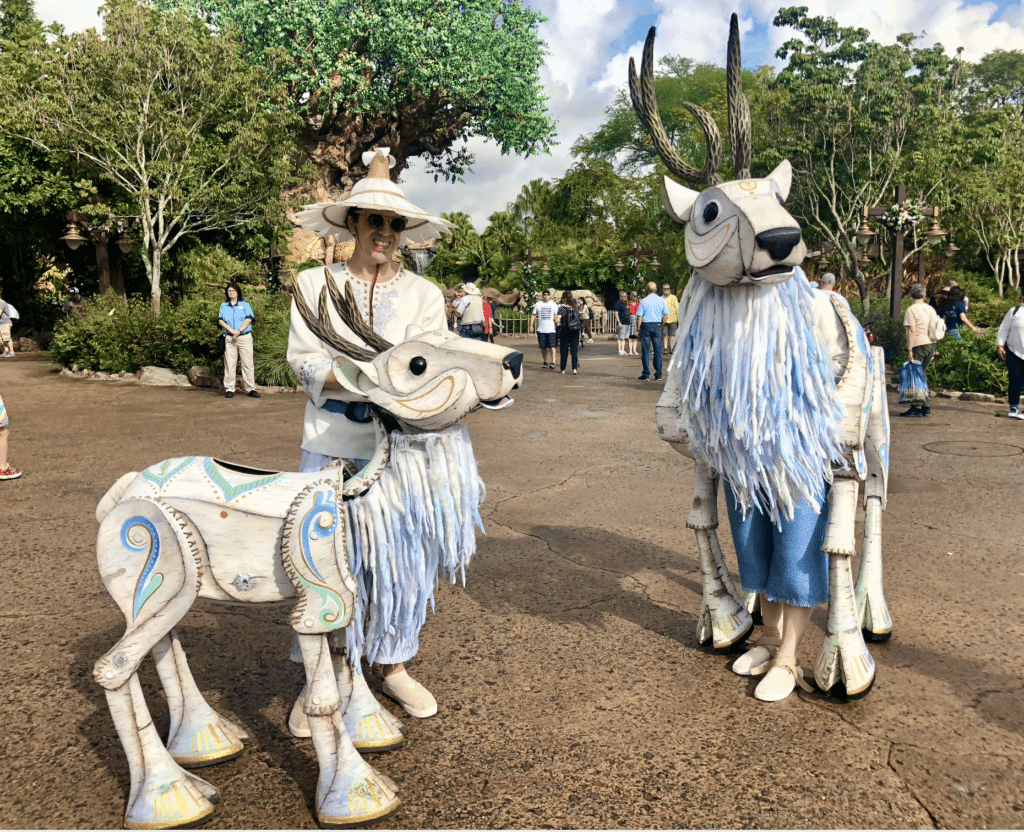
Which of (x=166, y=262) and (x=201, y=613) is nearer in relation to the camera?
(x=201, y=613)

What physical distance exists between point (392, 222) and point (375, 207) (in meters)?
0.16

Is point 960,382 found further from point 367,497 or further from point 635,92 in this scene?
point 367,497

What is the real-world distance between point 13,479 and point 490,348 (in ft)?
19.8

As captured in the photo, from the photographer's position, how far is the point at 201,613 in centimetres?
396

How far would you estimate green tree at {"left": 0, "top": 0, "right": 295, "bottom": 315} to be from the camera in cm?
1596

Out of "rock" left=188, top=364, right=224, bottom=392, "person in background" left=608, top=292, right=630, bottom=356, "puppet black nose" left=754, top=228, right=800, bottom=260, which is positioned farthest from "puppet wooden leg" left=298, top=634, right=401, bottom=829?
"person in background" left=608, top=292, right=630, bottom=356

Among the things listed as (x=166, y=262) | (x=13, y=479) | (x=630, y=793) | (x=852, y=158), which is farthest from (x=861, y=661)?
(x=852, y=158)

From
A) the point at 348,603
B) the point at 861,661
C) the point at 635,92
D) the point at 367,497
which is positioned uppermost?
the point at 635,92

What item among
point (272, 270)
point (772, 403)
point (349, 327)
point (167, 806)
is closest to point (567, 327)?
point (272, 270)

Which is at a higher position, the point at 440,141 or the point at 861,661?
the point at 440,141

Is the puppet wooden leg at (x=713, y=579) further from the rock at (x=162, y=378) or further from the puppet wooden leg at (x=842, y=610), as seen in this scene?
the rock at (x=162, y=378)

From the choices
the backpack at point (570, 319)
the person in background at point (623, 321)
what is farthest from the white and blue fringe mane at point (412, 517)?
the person in background at point (623, 321)

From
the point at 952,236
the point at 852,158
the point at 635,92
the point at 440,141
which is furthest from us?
the point at 440,141

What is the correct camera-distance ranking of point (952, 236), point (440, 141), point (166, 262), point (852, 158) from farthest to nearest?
point (440, 141), point (952, 236), point (852, 158), point (166, 262)
